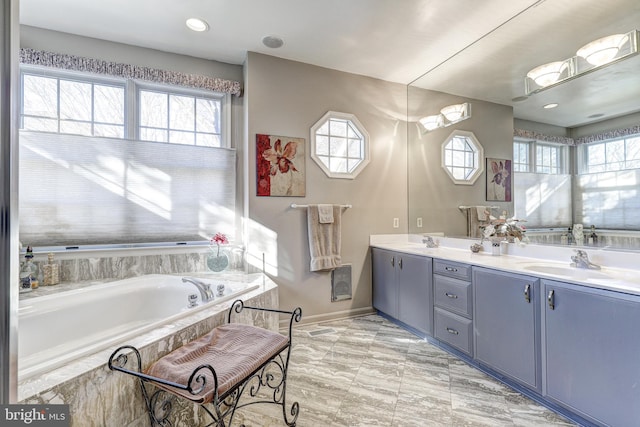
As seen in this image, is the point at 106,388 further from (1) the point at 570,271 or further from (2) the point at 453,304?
(1) the point at 570,271

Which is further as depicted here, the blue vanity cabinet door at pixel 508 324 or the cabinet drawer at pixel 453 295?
the cabinet drawer at pixel 453 295

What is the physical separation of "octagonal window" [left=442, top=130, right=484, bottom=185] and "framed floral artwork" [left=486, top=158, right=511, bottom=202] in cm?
11

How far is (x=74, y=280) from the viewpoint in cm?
237

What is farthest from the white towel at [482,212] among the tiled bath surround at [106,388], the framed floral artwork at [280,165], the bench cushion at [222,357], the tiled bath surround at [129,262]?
the tiled bath surround at [106,388]

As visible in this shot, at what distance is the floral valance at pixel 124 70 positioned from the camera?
2318 millimetres

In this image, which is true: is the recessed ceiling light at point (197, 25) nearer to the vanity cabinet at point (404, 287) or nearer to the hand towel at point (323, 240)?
the hand towel at point (323, 240)

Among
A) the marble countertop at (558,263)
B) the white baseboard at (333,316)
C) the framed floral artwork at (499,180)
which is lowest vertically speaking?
the white baseboard at (333,316)

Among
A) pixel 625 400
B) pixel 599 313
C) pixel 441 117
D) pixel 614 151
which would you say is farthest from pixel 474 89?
pixel 625 400

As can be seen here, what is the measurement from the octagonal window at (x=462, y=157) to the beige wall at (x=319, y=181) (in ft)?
1.80

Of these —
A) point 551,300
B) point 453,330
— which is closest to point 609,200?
point 551,300

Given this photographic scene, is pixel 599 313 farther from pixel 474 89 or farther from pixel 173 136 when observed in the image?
pixel 173 136

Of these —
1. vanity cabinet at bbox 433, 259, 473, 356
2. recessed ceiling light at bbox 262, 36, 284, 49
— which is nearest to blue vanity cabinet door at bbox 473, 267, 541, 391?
vanity cabinet at bbox 433, 259, 473, 356

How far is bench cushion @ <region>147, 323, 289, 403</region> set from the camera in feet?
3.85

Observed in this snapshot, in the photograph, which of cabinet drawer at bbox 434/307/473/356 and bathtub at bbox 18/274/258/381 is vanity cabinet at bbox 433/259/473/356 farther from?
bathtub at bbox 18/274/258/381
